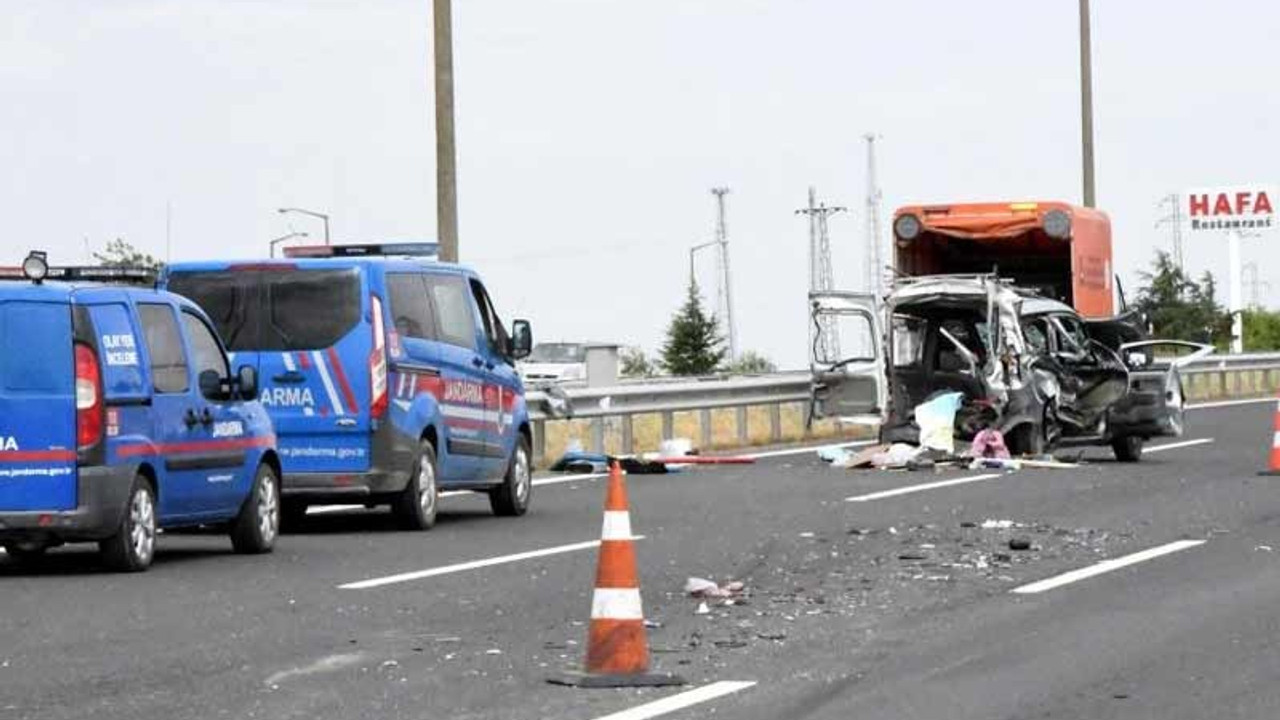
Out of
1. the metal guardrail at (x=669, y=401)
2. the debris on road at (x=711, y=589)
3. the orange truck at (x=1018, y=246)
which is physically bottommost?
the debris on road at (x=711, y=589)

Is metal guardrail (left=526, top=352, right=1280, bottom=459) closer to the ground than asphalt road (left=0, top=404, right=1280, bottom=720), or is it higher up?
higher up

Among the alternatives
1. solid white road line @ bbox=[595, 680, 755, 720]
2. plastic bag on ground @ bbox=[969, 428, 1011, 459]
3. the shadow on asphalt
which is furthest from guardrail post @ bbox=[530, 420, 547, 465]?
solid white road line @ bbox=[595, 680, 755, 720]

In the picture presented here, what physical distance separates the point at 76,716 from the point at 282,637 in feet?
8.96

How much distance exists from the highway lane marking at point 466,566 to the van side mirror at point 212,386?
189cm

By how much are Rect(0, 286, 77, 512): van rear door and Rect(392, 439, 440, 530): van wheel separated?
13.6ft

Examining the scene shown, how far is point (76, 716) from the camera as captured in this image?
34.3ft

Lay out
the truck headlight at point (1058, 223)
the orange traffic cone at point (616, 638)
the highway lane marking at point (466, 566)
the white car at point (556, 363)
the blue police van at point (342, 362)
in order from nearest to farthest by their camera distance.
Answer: the orange traffic cone at point (616, 638) < the highway lane marking at point (466, 566) < the blue police van at point (342, 362) < the truck headlight at point (1058, 223) < the white car at point (556, 363)

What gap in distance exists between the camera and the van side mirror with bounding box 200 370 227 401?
18.0 m

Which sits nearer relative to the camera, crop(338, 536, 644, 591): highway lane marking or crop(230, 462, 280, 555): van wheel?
crop(338, 536, 644, 591): highway lane marking

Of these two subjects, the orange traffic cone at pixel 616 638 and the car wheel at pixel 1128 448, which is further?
the car wheel at pixel 1128 448

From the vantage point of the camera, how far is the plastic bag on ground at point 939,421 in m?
29.0

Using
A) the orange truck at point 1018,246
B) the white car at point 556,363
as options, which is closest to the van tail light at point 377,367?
the orange truck at point 1018,246

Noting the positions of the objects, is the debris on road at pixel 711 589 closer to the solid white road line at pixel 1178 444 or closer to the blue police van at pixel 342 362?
the blue police van at pixel 342 362

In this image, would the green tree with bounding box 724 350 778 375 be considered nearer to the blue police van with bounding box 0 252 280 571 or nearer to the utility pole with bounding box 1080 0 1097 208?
the utility pole with bounding box 1080 0 1097 208
